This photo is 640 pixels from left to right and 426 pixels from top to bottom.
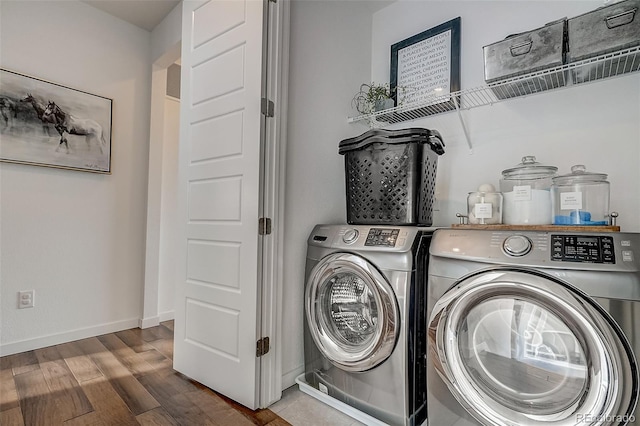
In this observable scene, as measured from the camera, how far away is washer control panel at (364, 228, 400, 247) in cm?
142

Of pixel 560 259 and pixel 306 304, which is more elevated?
pixel 560 259

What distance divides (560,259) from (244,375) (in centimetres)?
145

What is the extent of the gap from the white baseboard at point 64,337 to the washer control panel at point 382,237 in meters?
2.41

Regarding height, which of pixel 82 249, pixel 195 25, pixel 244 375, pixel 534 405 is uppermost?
pixel 195 25

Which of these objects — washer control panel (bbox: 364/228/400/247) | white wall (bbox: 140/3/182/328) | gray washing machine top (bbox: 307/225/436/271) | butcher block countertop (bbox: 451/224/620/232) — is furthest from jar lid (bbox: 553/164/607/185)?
white wall (bbox: 140/3/182/328)

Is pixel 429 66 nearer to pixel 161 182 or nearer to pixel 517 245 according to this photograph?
pixel 517 245

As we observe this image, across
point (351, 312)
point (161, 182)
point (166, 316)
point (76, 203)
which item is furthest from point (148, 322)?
point (351, 312)

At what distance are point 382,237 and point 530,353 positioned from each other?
0.69 metres

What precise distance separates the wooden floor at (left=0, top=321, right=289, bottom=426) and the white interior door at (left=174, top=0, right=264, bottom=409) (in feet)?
0.31

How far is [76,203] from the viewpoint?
2.48 m

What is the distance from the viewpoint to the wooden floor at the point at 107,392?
1.47 meters

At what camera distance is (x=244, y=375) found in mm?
1581

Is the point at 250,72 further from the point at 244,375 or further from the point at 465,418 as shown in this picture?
the point at 465,418

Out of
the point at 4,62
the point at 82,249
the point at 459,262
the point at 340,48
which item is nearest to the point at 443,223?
the point at 459,262
